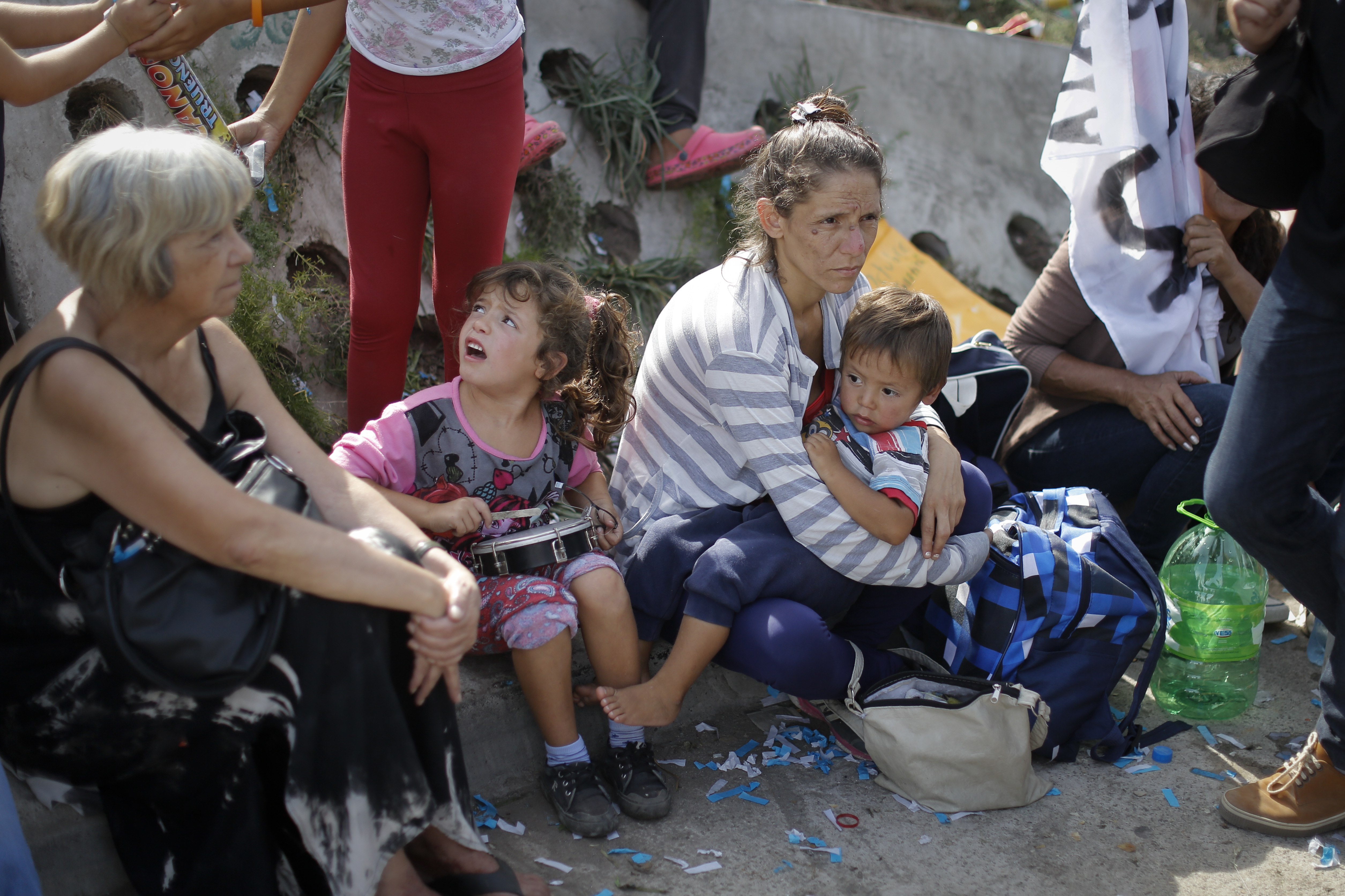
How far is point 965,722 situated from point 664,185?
2780mm

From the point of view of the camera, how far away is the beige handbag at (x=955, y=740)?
2.41 meters

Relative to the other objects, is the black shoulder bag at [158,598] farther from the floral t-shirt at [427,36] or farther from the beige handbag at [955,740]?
the beige handbag at [955,740]

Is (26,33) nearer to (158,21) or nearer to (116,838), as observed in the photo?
(158,21)

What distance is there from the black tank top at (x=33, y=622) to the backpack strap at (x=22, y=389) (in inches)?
0.9

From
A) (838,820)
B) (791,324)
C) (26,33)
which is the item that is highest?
(26,33)

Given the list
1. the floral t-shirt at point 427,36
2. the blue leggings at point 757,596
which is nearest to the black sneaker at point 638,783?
the blue leggings at point 757,596

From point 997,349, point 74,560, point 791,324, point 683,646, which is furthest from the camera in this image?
point 997,349

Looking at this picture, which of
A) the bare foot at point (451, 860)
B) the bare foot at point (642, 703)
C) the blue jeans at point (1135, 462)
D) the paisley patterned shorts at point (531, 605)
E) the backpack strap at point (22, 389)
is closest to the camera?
the backpack strap at point (22, 389)

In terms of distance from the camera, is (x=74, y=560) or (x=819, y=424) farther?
(x=819, y=424)

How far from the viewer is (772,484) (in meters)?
2.49

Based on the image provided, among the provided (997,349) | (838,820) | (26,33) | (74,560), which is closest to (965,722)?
(838,820)

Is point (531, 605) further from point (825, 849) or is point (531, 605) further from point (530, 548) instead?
point (825, 849)

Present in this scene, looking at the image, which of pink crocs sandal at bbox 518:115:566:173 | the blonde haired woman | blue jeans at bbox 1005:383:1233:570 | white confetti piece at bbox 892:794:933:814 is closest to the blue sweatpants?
the blonde haired woman

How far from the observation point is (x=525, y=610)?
228 centimetres
